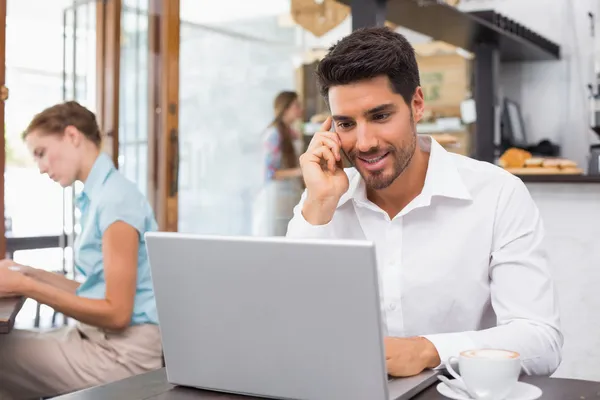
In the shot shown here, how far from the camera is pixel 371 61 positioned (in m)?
1.62

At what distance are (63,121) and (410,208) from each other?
142 centimetres

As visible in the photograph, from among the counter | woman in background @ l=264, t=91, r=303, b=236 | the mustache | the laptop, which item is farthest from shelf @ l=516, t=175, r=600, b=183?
woman in background @ l=264, t=91, r=303, b=236

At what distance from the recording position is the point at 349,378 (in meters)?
1.06

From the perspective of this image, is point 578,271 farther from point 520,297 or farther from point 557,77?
point 557,77

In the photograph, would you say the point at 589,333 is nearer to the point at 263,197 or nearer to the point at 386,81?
the point at 386,81

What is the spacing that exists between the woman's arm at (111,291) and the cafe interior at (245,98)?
0.11m

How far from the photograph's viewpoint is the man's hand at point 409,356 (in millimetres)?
1209

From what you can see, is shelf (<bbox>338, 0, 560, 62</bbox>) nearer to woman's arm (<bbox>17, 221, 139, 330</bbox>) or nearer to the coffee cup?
woman's arm (<bbox>17, 221, 139, 330</bbox>)

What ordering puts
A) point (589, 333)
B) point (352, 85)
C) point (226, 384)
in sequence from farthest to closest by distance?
point (589, 333), point (352, 85), point (226, 384)

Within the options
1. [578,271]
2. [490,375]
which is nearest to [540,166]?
[578,271]

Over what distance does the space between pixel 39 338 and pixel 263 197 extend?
10.3 ft

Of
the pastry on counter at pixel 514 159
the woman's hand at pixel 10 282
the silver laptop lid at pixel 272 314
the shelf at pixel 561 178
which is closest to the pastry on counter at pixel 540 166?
the pastry on counter at pixel 514 159

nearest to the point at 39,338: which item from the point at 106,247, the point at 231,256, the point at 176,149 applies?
the point at 106,247

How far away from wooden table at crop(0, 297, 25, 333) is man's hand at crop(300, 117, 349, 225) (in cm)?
78
